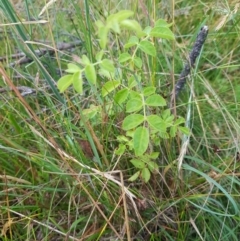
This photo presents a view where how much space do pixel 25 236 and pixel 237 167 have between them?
52 centimetres

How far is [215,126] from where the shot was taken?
124cm

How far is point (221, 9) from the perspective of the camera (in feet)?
4.00

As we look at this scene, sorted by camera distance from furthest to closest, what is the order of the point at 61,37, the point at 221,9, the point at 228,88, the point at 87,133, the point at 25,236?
the point at 61,37
the point at 228,88
the point at 221,9
the point at 25,236
the point at 87,133

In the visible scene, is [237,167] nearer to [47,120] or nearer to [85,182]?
[85,182]

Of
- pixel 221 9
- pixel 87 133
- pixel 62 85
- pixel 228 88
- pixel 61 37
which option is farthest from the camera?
pixel 61 37

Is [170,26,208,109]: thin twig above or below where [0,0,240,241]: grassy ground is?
above

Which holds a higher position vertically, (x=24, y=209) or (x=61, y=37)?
(x=61, y=37)

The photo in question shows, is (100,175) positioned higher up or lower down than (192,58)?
lower down

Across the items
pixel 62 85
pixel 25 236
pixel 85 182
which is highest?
pixel 62 85

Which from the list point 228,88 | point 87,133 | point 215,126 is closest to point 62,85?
point 87,133

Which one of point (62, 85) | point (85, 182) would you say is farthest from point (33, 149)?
point (62, 85)

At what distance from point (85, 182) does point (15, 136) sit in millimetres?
233

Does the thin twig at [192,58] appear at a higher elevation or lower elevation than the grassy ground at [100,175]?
higher

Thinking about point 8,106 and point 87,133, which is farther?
point 8,106
